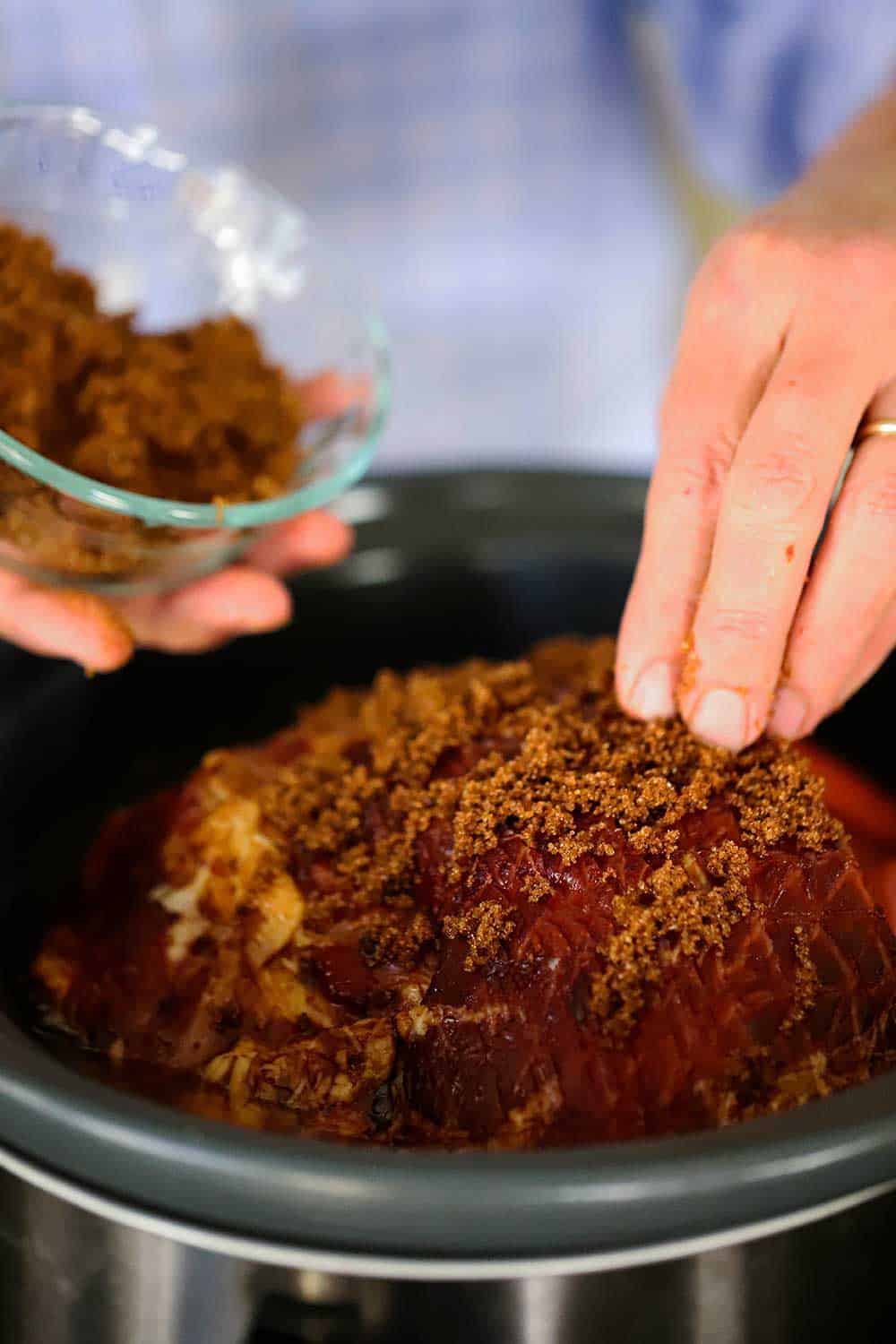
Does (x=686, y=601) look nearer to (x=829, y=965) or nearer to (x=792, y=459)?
(x=792, y=459)

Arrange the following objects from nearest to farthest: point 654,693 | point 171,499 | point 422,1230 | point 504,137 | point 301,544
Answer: point 422,1230
point 654,693
point 171,499
point 301,544
point 504,137

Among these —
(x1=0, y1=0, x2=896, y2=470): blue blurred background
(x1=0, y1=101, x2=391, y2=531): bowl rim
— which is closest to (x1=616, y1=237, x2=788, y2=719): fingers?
(x1=0, y1=101, x2=391, y2=531): bowl rim

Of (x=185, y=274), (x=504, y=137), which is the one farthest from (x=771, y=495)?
(x=504, y=137)

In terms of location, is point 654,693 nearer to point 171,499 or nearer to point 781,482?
point 781,482

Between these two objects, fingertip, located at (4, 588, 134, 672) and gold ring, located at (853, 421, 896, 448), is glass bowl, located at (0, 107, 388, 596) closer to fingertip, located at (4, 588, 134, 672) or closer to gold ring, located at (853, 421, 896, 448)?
fingertip, located at (4, 588, 134, 672)

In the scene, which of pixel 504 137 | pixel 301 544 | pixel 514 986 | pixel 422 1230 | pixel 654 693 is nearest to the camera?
pixel 422 1230

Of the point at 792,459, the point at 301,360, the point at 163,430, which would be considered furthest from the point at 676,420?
the point at 301,360
